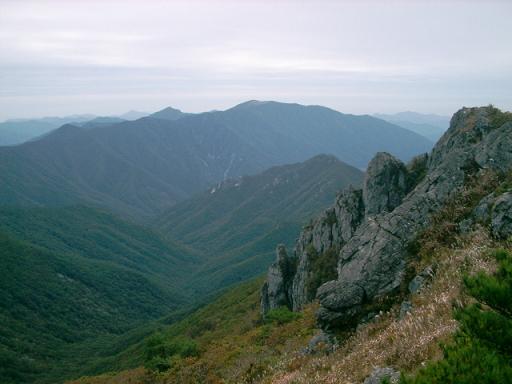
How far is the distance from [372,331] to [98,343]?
17907cm

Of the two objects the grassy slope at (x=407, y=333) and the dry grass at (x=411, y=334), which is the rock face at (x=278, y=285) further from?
the dry grass at (x=411, y=334)

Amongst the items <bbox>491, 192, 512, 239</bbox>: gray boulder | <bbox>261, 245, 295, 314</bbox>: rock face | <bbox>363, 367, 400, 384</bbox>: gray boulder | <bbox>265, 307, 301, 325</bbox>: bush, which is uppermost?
<bbox>491, 192, 512, 239</bbox>: gray boulder

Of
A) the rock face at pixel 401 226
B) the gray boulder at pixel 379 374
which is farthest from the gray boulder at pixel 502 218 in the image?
the gray boulder at pixel 379 374

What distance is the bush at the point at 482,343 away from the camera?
7.56 meters

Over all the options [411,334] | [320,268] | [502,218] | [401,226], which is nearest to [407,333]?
[411,334]

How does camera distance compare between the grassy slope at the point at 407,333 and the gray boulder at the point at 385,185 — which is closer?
the grassy slope at the point at 407,333

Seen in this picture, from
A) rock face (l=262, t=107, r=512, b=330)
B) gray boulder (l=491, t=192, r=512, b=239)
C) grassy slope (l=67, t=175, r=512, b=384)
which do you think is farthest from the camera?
rock face (l=262, t=107, r=512, b=330)

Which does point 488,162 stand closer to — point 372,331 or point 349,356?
point 372,331

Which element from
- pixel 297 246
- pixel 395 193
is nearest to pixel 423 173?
pixel 395 193

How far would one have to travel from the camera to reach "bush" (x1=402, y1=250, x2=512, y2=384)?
756 centimetres

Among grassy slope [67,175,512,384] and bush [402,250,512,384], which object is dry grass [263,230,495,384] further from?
bush [402,250,512,384]

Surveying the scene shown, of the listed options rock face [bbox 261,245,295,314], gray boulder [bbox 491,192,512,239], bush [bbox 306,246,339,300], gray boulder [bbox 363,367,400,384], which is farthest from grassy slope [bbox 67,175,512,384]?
rock face [bbox 261,245,295,314]

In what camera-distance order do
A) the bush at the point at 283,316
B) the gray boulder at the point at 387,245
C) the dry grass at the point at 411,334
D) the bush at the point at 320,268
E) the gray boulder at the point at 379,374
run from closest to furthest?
the gray boulder at the point at 379,374 < the dry grass at the point at 411,334 < the gray boulder at the point at 387,245 < the bush at the point at 283,316 < the bush at the point at 320,268

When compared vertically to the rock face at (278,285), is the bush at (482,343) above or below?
above
